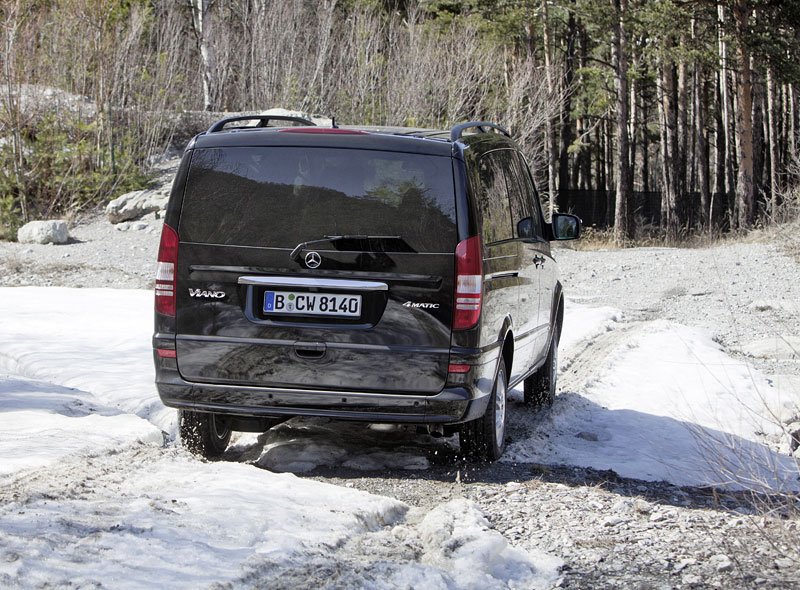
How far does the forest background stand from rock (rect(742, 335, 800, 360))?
1230 cm

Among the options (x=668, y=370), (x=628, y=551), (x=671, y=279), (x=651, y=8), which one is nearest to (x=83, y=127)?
(x=671, y=279)

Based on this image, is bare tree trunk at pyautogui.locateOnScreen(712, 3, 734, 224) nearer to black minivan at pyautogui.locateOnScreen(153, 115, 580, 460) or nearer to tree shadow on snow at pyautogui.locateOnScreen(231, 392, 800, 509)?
tree shadow on snow at pyautogui.locateOnScreen(231, 392, 800, 509)

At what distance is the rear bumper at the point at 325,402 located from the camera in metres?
5.59

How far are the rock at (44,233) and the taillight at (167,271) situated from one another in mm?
16300

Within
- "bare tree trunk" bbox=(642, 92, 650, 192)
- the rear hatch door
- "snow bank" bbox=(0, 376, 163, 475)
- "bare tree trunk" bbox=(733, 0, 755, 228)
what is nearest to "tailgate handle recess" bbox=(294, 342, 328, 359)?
the rear hatch door

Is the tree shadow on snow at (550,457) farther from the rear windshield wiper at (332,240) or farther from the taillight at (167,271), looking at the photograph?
the rear windshield wiper at (332,240)

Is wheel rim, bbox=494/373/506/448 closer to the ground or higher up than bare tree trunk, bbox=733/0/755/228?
closer to the ground

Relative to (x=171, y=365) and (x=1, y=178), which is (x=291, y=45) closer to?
(x=1, y=178)

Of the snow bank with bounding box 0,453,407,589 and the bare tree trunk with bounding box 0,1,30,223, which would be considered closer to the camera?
the snow bank with bounding box 0,453,407,589

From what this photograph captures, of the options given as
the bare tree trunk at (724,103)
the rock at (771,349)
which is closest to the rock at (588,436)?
the rock at (771,349)

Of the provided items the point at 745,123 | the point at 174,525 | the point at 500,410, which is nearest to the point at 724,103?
the point at 745,123

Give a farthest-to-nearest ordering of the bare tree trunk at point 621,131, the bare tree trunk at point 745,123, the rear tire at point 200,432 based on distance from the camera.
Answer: the bare tree trunk at point 621,131, the bare tree trunk at point 745,123, the rear tire at point 200,432

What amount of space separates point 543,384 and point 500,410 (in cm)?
213

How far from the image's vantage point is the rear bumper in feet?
18.4
